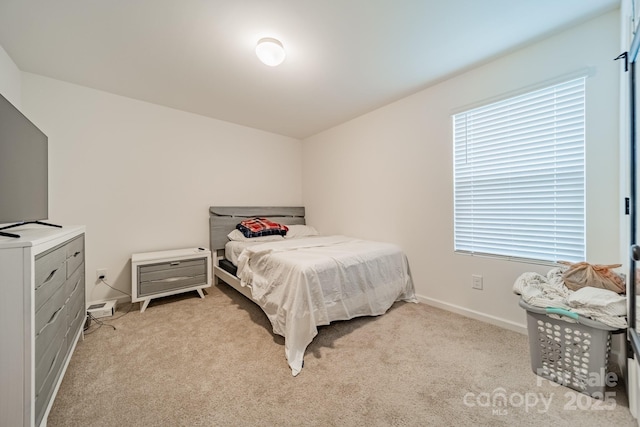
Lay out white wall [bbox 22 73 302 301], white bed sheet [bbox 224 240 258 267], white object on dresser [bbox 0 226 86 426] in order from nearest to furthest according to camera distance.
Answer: white object on dresser [bbox 0 226 86 426], white wall [bbox 22 73 302 301], white bed sheet [bbox 224 240 258 267]

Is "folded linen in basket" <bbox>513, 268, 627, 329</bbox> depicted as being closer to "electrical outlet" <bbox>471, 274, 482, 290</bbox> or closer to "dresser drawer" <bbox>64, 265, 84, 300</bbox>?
"electrical outlet" <bbox>471, 274, 482, 290</bbox>

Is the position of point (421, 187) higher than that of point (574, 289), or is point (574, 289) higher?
point (421, 187)

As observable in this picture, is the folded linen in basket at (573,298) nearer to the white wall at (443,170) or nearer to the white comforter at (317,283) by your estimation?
the white wall at (443,170)

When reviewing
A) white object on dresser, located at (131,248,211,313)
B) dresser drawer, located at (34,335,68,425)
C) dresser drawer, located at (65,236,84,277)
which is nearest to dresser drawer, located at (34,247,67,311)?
dresser drawer, located at (65,236,84,277)

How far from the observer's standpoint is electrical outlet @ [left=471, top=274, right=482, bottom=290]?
7.15 feet

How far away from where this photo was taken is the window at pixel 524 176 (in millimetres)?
1727

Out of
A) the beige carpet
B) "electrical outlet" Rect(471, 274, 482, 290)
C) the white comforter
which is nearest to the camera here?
the beige carpet

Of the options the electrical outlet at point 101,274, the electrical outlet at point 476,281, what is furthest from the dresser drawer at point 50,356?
the electrical outlet at point 476,281

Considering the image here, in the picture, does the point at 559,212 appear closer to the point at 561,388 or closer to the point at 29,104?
the point at 561,388

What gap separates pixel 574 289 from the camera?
146cm

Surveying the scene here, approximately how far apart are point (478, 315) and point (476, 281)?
0.30 meters

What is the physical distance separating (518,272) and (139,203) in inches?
153

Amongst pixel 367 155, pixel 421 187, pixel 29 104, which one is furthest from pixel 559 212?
pixel 29 104

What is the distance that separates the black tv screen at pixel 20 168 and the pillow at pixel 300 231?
2.41 meters
